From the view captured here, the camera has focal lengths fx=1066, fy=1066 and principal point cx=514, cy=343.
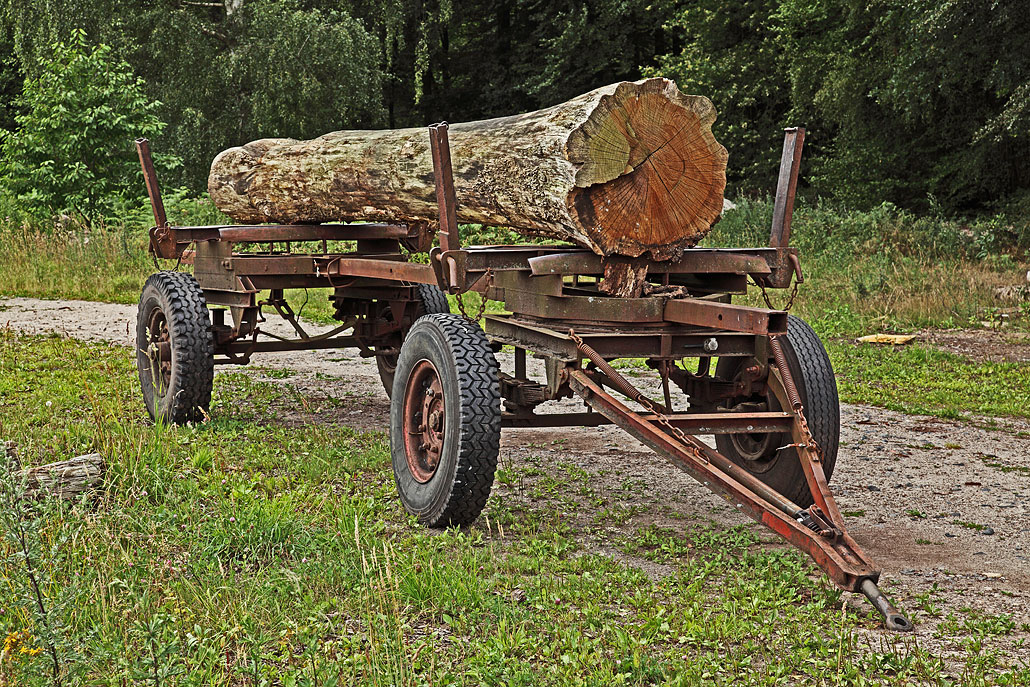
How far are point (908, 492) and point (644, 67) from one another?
20174 millimetres

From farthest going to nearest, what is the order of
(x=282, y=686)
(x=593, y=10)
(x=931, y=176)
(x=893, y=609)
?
(x=593, y=10) → (x=931, y=176) → (x=893, y=609) → (x=282, y=686)

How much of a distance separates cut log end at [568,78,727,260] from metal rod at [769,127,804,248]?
326mm

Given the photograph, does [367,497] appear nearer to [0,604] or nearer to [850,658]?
[0,604]

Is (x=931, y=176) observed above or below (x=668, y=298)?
above

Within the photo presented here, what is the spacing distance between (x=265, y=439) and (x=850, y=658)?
4128mm

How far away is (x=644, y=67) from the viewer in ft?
80.6

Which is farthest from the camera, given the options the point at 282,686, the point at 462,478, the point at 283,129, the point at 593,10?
the point at 593,10

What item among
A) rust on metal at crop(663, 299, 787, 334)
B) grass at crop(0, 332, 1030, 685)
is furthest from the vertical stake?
grass at crop(0, 332, 1030, 685)

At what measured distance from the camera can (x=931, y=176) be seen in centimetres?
1952

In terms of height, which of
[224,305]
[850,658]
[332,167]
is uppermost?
[332,167]

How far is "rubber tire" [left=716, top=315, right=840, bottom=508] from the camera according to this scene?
488 cm

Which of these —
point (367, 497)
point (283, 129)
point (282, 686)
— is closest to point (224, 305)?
point (367, 497)

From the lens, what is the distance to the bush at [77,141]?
60.2 ft

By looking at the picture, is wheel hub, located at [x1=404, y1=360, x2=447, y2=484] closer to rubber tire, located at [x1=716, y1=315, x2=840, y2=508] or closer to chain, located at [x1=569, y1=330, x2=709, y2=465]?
chain, located at [x1=569, y1=330, x2=709, y2=465]
